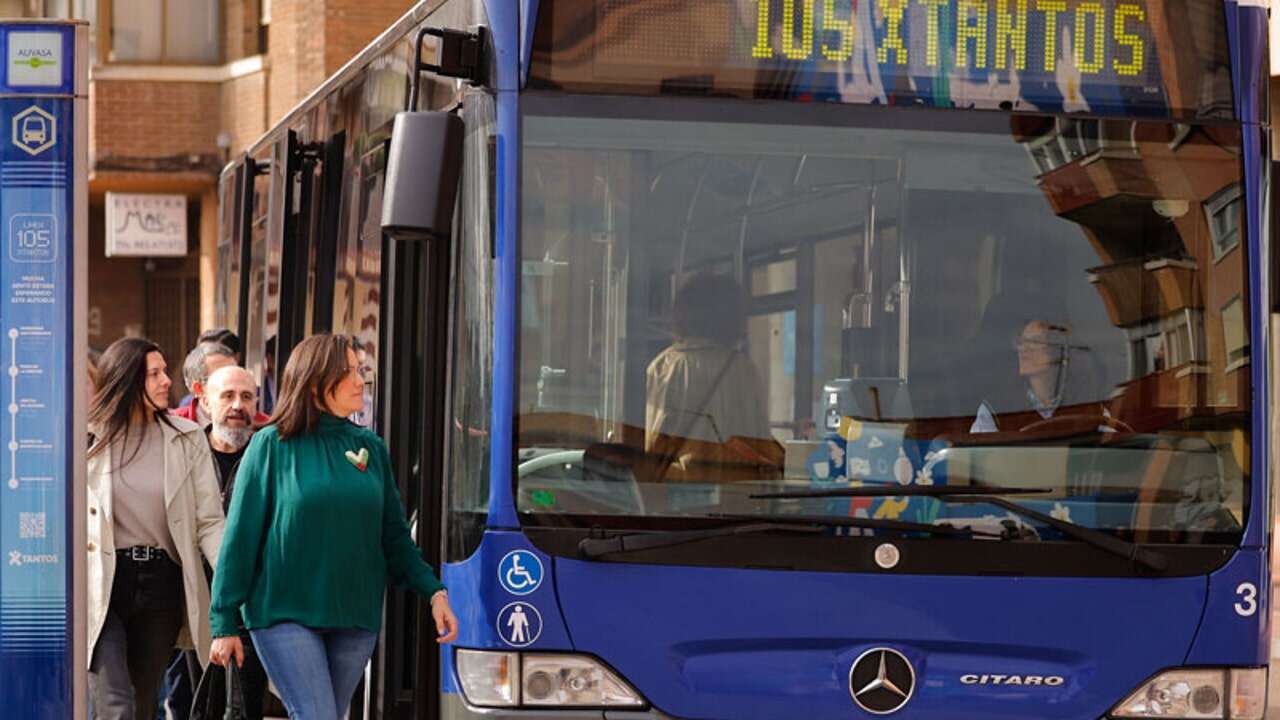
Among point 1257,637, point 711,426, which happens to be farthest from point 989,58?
point 1257,637

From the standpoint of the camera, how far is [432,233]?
6117 millimetres

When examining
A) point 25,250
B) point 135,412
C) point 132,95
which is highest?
point 132,95

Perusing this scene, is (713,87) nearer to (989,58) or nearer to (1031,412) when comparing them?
(989,58)

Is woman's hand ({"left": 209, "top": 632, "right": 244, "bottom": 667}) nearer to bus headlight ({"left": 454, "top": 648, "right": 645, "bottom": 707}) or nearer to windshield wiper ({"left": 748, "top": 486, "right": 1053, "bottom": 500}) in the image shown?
bus headlight ({"left": 454, "top": 648, "right": 645, "bottom": 707})

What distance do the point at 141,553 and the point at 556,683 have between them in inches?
85.5

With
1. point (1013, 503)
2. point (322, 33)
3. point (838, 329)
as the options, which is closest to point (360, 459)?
point (838, 329)

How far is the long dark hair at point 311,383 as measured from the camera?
6.90 m

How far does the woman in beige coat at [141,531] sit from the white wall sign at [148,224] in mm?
23144

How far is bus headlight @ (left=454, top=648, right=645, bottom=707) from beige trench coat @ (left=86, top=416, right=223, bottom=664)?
5.95 feet

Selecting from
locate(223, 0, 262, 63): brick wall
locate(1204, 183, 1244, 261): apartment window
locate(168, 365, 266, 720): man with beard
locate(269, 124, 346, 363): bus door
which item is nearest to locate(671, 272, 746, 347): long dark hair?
locate(1204, 183, 1244, 261): apartment window

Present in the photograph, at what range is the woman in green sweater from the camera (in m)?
6.84

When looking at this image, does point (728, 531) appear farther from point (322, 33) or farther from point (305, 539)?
point (322, 33)

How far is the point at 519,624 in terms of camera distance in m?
6.36

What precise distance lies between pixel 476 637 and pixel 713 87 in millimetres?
1679
